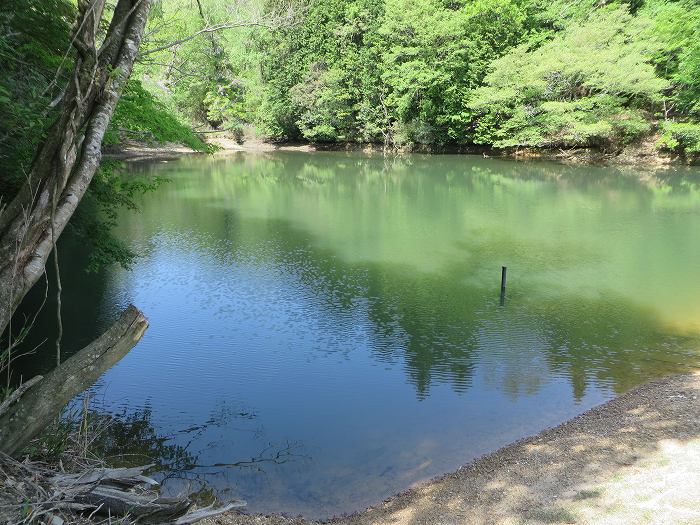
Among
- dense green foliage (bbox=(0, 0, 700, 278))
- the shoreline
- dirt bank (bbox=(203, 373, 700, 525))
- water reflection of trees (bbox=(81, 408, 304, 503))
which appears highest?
dense green foliage (bbox=(0, 0, 700, 278))

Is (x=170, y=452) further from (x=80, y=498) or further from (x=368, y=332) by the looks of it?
(x=368, y=332)

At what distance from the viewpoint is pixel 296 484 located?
541 cm

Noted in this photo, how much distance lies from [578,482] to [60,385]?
4.05 metres

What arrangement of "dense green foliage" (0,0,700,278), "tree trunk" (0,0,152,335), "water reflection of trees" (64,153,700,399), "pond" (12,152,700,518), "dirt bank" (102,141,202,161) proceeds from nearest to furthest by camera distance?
"tree trunk" (0,0,152,335) → "pond" (12,152,700,518) → "water reflection of trees" (64,153,700,399) → "dense green foliage" (0,0,700,278) → "dirt bank" (102,141,202,161)

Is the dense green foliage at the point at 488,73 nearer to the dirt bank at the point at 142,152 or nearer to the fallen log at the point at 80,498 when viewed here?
the dirt bank at the point at 142,152

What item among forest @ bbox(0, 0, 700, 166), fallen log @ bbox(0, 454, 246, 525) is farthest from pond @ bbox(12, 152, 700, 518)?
forest @ bbox(0, 0, 700, 166)

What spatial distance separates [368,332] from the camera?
9.39m

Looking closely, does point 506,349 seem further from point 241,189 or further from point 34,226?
point 241,189

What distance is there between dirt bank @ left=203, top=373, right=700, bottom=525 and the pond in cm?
44

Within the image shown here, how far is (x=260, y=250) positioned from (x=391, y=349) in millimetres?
6605

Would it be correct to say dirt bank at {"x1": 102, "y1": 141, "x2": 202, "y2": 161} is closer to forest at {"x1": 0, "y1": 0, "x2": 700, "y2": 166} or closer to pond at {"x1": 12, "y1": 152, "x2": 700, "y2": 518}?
forest at {"x1": 0, "y1": 0, "x2": 700, "y2": 166}

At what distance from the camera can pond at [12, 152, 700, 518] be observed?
237 inches

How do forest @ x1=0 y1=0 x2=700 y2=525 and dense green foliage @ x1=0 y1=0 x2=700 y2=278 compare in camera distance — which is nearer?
forest @ x1=0 y1=0 x2=700 y2=525

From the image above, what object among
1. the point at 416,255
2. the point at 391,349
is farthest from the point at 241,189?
the point at 391,349
